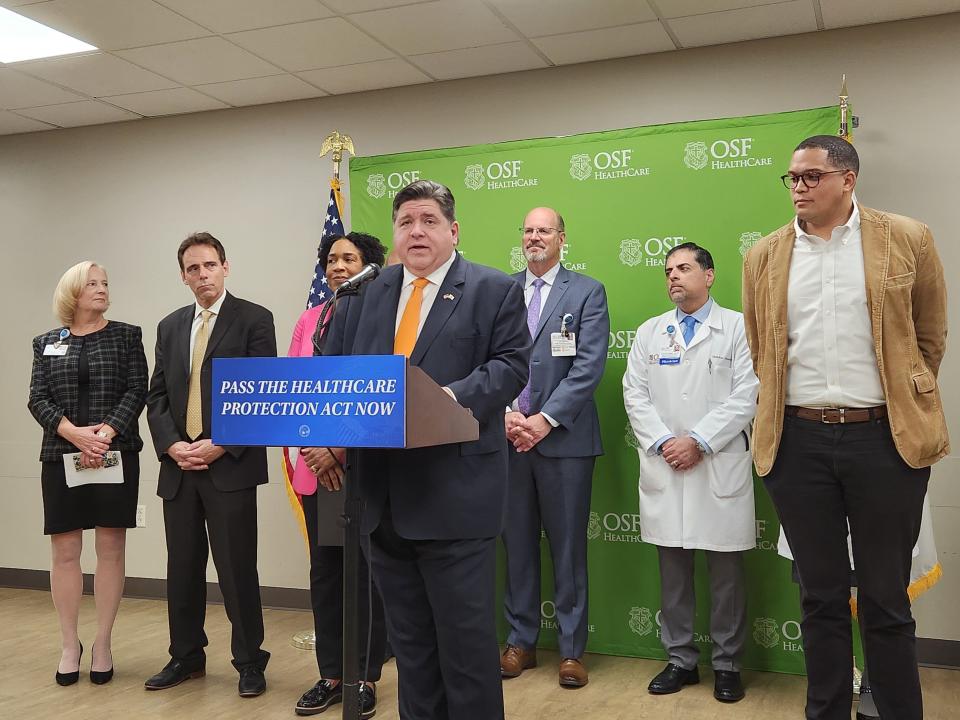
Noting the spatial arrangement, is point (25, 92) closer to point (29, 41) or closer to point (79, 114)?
point (79, 114)

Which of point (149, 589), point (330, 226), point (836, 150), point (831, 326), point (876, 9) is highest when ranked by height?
point (876, 9)

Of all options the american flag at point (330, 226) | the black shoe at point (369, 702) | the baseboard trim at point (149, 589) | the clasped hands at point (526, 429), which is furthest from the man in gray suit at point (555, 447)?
the baseboard trim at point (149, 589)

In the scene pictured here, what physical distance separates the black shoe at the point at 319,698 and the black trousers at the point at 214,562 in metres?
0.40

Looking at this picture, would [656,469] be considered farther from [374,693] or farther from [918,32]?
[918,32]

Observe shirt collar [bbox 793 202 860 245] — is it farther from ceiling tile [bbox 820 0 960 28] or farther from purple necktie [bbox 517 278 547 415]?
ceiling tile [bbox 820 0 960 28]

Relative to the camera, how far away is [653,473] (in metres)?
4.04

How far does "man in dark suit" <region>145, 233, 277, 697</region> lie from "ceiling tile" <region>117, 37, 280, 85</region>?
1.27 metres

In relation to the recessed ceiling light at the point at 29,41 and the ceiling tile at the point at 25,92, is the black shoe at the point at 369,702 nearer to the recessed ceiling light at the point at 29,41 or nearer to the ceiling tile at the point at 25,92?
the recessed ceiling light at the point at 29,41

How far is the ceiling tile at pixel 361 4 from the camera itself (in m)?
4.16

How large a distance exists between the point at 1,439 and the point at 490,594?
519cm

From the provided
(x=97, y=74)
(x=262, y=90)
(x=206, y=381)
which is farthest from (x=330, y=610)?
(x=97, y=74)

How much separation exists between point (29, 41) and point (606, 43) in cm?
289

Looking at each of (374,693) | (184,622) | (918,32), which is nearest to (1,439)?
(184,622)

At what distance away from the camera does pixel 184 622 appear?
402 centimetres
